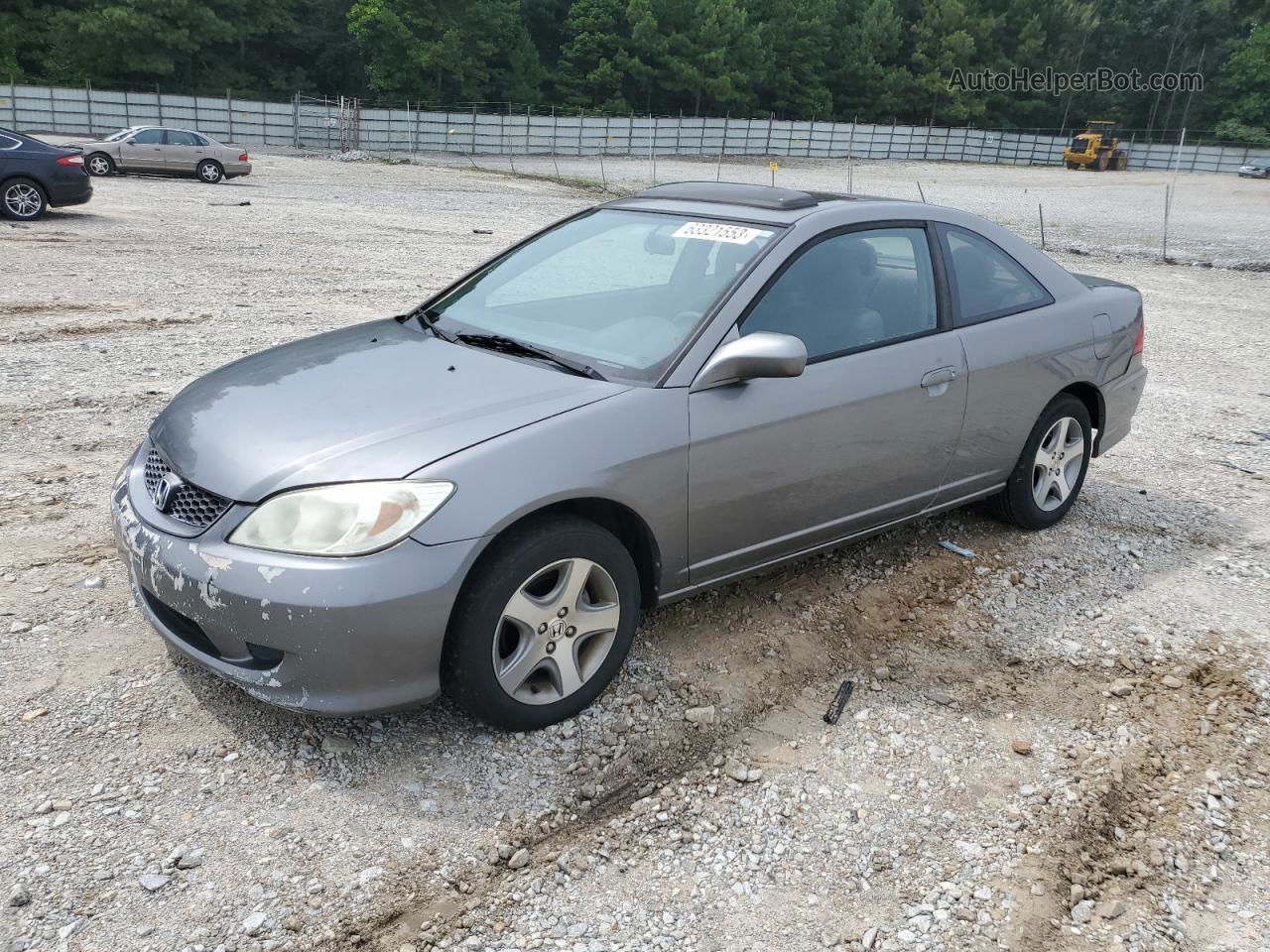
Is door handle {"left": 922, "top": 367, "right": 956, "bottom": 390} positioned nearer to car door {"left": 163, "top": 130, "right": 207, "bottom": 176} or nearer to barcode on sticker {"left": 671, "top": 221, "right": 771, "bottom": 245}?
barcode on sticker {"left": 671, "top": 221, "right": 771, "bottom": 245}

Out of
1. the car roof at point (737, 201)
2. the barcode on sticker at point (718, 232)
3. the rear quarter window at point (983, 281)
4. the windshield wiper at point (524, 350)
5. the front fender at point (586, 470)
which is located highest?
the car roof at point (737, 201)

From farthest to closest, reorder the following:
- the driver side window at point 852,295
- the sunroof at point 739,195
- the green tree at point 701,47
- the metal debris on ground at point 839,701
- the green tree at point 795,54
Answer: the green tree at point 795,54, the green tree at point 701,47, the sunroof at point 739,195, the driver side window at point 852,295, the metal debris on ground at point 839,701

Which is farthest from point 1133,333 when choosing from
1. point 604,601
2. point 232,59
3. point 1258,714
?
point 232,59

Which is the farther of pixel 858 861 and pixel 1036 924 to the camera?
pixel 858 861

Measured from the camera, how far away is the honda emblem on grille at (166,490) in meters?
3.18

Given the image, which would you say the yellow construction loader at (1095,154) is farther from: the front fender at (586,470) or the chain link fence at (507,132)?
the front fender at (586,470)

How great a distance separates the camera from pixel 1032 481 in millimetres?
5035

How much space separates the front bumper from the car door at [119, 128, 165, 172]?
83.1 feet

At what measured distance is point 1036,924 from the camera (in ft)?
8.83

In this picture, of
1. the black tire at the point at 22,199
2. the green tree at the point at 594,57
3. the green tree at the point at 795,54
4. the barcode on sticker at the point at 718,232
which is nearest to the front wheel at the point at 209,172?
the black tire at the point at 22,199

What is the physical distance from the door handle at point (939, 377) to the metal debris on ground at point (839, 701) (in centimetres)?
126

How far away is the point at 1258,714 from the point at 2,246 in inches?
535

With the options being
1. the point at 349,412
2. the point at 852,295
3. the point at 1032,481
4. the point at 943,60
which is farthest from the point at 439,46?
the point at 349,412

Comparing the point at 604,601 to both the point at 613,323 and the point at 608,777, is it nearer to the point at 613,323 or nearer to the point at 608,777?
the point at 608,777
